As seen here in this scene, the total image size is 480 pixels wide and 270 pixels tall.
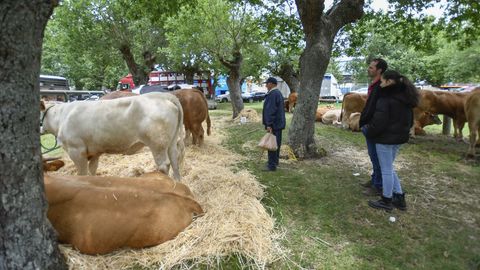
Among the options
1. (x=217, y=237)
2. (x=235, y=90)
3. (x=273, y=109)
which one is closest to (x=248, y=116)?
A: (x=235, y=90)

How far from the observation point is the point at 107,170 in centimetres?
568

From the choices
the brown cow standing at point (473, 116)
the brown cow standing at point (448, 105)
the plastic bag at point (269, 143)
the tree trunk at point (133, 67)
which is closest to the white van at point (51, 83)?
the tree trunk at point (133, 67)

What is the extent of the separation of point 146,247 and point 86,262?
518 millimetres

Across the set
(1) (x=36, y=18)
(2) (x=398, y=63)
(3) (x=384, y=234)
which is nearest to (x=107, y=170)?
(1) (x=36, y=18)

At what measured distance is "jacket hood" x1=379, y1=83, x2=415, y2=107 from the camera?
403cm

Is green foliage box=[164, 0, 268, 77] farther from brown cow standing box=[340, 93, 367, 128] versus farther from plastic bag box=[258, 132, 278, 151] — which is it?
plastic bag box=[258, 132, 278, 151]

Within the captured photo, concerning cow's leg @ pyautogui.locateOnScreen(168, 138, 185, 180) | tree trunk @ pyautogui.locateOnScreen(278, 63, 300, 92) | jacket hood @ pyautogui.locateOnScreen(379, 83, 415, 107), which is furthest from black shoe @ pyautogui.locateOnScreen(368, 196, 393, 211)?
tree trunk @ pyautogui.locateOnScreen(278, 63, 300, 92)

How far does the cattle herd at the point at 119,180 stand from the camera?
293 centimetres

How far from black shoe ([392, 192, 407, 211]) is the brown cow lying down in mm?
2801

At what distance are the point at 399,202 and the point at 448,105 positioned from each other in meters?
6.88

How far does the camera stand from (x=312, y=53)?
6.74 meters

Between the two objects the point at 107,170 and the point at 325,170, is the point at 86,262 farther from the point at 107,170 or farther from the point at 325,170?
the point at 325,170

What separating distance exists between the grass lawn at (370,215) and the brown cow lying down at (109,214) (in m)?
0.76

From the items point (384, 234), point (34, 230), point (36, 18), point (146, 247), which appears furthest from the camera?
point (384, 234)
